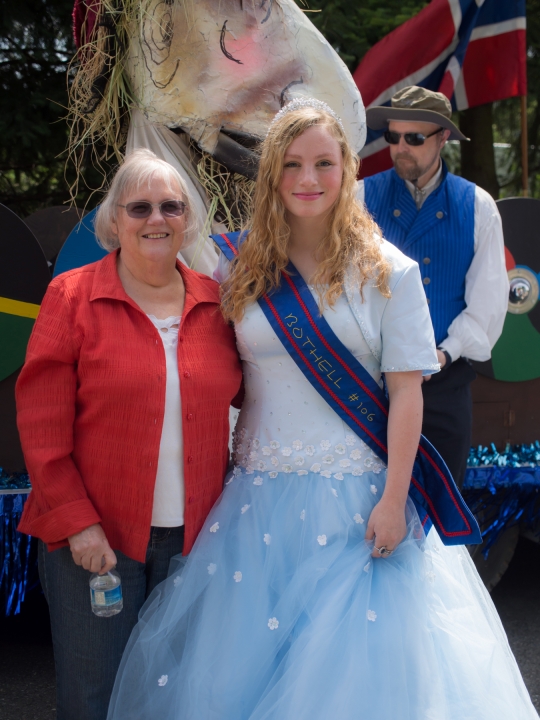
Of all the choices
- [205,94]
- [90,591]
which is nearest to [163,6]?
[205,94]

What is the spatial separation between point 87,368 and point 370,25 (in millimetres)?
4170

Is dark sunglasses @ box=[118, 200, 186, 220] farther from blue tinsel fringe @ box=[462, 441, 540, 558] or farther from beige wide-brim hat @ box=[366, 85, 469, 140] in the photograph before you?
blue tinsel fringe @ box=[462, 441, 540, 558]

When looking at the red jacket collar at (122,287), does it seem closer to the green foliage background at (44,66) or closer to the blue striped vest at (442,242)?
the blue striped vest at (442,242)

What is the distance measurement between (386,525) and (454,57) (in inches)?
155

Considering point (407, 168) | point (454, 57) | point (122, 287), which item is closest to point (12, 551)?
point (122, 287)

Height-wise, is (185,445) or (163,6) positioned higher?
(163,6)

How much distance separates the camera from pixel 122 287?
188 cm

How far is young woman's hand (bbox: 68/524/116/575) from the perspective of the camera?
177 centimetres

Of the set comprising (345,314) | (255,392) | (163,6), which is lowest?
(255,392)

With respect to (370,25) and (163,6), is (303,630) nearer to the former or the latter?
(163,6)

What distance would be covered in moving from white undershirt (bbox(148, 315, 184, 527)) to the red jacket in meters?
0.02

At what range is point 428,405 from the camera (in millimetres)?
2744

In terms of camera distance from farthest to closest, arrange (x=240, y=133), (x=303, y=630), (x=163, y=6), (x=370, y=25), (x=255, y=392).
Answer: (x=370, y=25), (x=240, y=133), (x=163, y=6), (x=255, y=392), (x=303, y=630)

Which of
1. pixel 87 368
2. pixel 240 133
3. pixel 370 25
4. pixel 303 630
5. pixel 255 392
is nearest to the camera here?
pixel 303 630
